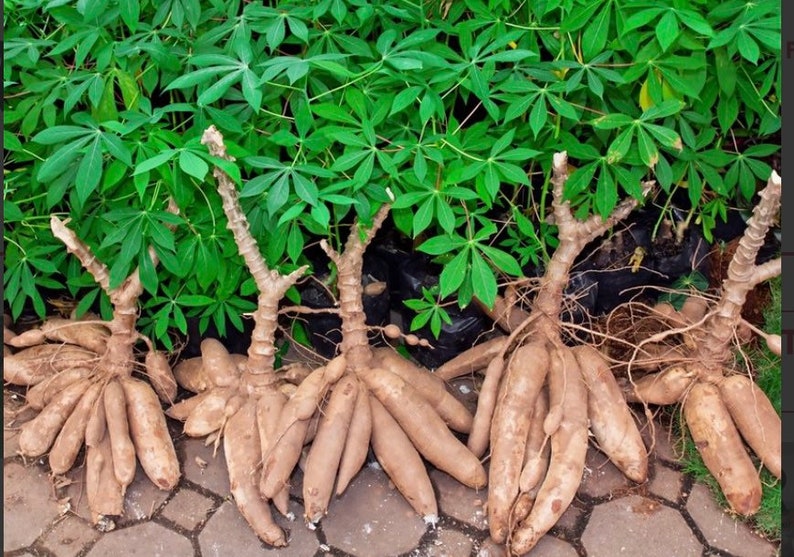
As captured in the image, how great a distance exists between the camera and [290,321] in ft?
9.07

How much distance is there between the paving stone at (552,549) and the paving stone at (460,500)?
0.14 m

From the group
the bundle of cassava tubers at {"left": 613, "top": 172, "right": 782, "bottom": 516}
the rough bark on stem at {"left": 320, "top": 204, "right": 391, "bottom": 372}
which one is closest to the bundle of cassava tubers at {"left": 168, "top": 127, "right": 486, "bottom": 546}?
the rough bark on stem at {"left": 320, "top": 204, "right": 391, "bottom": 372}

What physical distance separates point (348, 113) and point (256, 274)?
1.63ft

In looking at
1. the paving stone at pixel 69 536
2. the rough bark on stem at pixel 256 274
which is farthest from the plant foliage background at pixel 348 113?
the paving stone at pixel 69 536

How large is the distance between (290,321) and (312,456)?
58cm

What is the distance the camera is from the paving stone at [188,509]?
229cm

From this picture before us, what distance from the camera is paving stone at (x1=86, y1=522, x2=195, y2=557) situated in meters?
2.21

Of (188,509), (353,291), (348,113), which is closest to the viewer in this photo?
(348,113)

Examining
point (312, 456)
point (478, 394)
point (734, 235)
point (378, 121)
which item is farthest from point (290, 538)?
point (734, 235)

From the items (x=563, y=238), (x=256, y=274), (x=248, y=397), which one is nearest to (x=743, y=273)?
(x=563, y=238)

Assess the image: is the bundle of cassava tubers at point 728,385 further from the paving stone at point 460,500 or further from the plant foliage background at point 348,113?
the paving stone at point 460,500

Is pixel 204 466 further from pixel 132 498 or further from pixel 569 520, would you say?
pixel 569 520

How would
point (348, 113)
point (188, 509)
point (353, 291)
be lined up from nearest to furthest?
point (348, 113), point (188, 509), point (353, 291)

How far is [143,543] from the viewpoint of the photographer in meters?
2.24
